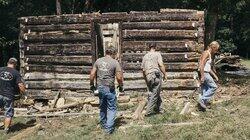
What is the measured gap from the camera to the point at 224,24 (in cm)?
5491

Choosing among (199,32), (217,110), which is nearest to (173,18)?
(199,32)

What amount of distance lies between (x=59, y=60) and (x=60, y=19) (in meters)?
1.48

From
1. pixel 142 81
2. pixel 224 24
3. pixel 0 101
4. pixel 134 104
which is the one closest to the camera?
pixel 0 101

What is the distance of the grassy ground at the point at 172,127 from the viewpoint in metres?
11.7

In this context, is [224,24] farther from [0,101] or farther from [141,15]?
[0,101]

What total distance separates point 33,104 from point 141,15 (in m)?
4.98

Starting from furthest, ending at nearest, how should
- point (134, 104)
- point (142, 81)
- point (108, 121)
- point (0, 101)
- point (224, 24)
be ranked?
point (224, 24) → point (142, 81) → point (134, 104) → point (0, 101) → point (108, 121)

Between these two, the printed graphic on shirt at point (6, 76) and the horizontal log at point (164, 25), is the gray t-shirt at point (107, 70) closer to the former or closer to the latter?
the printed graphic on shirt at point (6, 76)

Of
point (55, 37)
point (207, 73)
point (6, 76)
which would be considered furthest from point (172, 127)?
point (55, 37)

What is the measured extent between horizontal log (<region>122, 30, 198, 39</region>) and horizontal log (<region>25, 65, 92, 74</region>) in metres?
1.86

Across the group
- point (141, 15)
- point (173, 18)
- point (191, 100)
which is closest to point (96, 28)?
point (141, 15)

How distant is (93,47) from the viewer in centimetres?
1730

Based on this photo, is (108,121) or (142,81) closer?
(108,121)

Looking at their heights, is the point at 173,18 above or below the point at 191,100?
above
